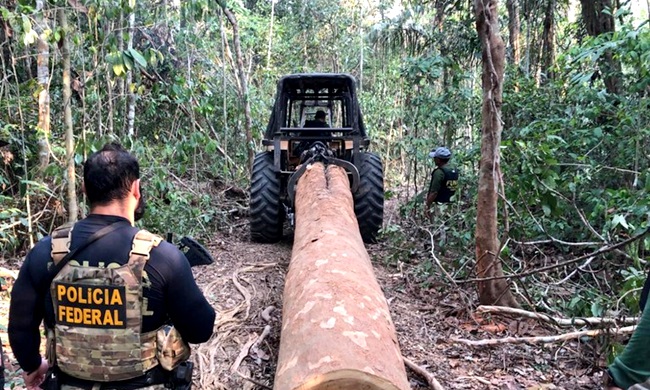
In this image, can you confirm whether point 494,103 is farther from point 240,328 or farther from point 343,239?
point 240,328

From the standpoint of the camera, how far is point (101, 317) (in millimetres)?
1801

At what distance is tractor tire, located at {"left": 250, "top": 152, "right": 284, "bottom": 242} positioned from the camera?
20.9 ft

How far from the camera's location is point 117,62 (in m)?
3.89

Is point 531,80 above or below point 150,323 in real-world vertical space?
above

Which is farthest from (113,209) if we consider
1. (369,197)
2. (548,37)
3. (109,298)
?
(548,37)

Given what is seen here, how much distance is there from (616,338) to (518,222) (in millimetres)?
1788

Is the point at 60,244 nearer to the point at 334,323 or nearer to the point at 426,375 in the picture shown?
the point at 334,323

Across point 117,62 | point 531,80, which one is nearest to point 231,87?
point 531,80

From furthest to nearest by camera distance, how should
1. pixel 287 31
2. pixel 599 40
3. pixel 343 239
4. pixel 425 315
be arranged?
pixel 287 31, pixel 599 40, pixel 425 315, pixel 343 239

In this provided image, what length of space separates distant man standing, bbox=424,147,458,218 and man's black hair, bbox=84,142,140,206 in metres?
5.38

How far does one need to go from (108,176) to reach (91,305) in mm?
460

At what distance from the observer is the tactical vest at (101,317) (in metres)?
1.78

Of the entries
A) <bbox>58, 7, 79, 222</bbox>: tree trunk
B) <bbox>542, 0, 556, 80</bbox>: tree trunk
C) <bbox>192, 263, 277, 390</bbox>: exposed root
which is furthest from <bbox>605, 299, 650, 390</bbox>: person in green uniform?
<bbox>542, 0, 556, 80</bbox>: tree trunk

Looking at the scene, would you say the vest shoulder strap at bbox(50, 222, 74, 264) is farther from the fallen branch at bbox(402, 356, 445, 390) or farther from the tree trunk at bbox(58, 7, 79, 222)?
the tree trunk at bbox(58, 7, 79, 222)
